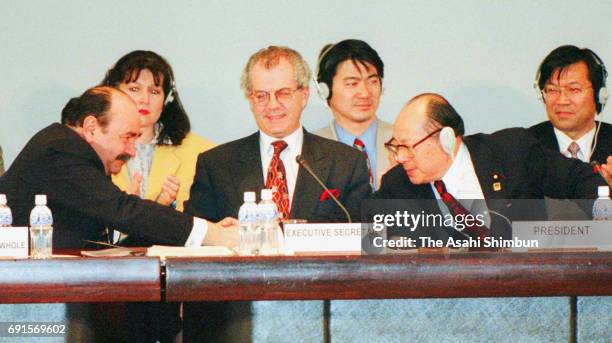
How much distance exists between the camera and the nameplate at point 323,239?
9.45ft

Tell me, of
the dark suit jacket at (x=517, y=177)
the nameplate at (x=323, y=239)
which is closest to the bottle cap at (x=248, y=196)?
the nameplate at (x=323, y=239)

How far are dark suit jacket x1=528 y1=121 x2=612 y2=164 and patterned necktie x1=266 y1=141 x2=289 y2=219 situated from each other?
3.97 feet

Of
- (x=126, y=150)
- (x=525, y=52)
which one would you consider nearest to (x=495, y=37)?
(x=525, y=52)

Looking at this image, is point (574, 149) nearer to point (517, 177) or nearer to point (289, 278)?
point (517, 177)

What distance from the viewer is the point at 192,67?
451 cm

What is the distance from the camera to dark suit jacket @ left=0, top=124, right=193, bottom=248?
333 cm

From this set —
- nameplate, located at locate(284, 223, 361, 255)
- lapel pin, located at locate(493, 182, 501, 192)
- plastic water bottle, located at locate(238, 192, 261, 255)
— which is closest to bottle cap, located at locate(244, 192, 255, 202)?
plastic water bottle, located at locate(238, 192, 261, 255)

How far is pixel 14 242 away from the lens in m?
2.82

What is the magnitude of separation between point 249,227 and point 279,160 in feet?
2.92

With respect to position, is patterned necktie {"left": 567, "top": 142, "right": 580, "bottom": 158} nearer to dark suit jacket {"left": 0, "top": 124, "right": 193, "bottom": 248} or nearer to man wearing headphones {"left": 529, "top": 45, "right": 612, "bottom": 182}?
man wearing headphones {"left": 529, "top": 45, "right": 612, "bottom": 182}

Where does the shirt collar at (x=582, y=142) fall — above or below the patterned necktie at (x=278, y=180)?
above

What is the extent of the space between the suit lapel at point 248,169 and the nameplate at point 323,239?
0.94 meters

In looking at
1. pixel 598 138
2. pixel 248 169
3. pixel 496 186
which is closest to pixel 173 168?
pixel 248 169

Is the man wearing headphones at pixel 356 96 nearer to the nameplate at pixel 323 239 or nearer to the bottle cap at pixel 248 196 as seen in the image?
the bottle cap at pixel 248 196
